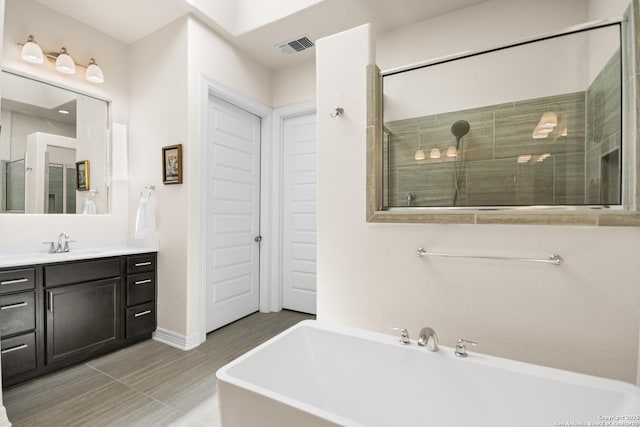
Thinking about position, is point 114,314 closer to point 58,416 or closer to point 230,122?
point 58,416

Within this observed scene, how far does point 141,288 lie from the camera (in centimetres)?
273

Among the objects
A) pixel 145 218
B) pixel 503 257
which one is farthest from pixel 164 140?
pixel 503 257

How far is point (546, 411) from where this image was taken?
1.14 metres

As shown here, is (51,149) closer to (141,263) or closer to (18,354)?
(141,263)

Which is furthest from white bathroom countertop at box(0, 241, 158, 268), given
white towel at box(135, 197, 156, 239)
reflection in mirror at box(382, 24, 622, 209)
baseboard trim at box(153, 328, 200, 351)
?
reflection in mirror at box(382, 24, 622, 209)

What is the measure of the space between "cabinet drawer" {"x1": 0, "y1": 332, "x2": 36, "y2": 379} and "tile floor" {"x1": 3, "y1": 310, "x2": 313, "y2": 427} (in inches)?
5.0

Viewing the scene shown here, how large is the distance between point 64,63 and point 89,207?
4.08 ft

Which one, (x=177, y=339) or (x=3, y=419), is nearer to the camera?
(x=3, y=419)

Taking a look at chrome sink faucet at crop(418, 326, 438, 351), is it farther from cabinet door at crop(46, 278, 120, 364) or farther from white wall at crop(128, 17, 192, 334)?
cabinet door at crop(46, 278, 120, 364)

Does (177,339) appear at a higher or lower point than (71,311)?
lower

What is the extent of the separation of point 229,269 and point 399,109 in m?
2.39

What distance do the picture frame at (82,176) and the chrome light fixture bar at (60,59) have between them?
772mm

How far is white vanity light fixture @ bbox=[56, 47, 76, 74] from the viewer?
8.30 feet

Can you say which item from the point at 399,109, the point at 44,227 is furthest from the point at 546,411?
the point at 44,227
